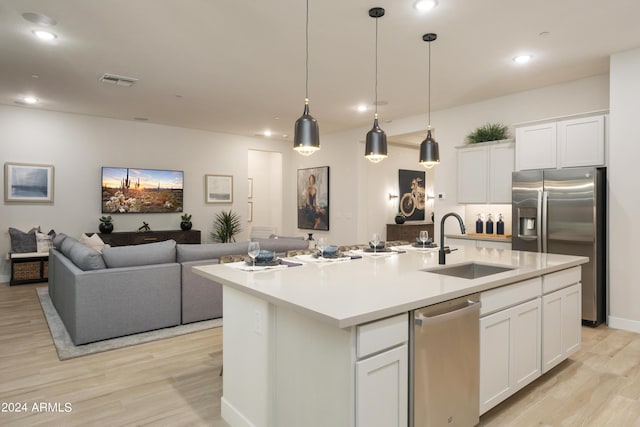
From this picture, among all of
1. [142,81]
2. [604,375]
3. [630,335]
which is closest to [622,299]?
[630,335]

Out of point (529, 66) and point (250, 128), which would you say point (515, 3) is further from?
point (250, 128)

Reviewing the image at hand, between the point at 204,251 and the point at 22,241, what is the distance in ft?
13.2

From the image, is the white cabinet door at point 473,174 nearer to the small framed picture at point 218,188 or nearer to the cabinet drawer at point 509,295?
the cabinet drawer at point 509,295

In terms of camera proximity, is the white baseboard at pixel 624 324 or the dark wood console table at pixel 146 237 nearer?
the white baseboard at pixel 624 324

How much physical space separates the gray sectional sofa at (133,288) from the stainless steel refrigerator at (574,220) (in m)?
2.89

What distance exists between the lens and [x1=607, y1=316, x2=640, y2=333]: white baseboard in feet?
13.4

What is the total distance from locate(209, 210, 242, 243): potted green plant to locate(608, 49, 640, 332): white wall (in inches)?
262

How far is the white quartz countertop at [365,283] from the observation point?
5.30 feet

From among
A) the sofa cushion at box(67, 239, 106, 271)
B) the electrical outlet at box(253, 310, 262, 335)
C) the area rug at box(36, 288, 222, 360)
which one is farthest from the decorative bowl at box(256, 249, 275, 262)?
the sofa cushion at box(67, 239, 106, 271)

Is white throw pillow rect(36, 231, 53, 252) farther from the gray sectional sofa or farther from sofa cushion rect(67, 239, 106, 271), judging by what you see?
sofa cushion rect(67, 239, 106, 271)

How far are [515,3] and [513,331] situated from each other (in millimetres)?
2575

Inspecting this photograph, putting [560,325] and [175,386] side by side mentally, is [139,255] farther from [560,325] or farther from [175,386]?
[560,325]

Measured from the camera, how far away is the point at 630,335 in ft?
13.0

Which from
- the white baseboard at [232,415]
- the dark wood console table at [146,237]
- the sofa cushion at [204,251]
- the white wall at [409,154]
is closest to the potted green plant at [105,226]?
the dark wood console table at [146,237]
